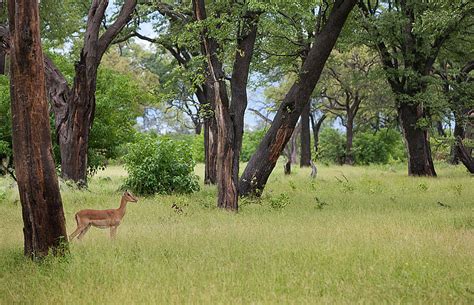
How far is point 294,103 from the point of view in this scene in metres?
15.0

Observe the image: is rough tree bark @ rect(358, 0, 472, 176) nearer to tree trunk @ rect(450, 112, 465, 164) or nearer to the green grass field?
tree trunk @ rect(450, 112, 465, 164)

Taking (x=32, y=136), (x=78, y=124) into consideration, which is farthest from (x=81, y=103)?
(x=32, y=136)

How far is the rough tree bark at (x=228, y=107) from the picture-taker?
523 inches

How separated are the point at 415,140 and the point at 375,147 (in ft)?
77.4

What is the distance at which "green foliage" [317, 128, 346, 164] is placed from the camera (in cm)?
4891

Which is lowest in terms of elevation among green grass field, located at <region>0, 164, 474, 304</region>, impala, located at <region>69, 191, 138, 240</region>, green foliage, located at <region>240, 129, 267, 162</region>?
green grass field, located at <region>0, 164, 474, 304</region>

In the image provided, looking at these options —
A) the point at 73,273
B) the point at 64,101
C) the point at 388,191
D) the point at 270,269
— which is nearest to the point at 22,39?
the point at 73,273

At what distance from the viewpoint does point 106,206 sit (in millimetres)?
13672

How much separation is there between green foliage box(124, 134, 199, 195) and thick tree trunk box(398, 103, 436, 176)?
1097 cm

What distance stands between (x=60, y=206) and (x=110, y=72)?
14.4m

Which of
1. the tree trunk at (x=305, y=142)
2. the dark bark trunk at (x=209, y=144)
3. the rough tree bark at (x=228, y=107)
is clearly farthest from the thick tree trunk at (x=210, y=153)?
the tree trunk at (x=305, y=142)

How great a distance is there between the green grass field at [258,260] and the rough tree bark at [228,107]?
73 centimetres

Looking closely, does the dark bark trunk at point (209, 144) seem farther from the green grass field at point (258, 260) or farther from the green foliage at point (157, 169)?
the green grass field at point (258, 260)

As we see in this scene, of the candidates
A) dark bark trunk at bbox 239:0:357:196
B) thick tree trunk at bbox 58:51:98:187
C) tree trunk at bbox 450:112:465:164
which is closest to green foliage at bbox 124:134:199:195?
thick tree trunk at bbox 58:51:98:187
